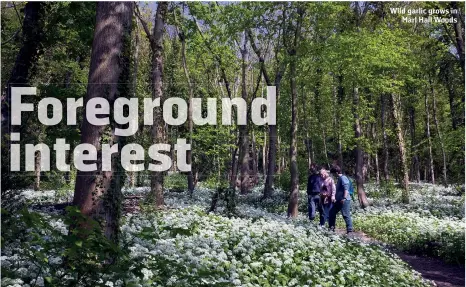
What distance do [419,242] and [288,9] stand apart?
404 inches

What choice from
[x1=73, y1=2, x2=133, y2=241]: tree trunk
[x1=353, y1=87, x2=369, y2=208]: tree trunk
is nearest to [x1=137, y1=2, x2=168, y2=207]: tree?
[x1=73, y1=2, x2=133, y2=241]: tree trunk

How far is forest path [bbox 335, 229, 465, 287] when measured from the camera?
405 inches

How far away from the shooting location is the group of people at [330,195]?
44.3 ft

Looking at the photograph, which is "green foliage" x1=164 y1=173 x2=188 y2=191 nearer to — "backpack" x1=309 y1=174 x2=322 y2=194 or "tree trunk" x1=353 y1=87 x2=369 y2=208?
"tree trunk" x1=353 y1=87 x2=369 y2=208

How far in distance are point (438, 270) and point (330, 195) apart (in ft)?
14.6

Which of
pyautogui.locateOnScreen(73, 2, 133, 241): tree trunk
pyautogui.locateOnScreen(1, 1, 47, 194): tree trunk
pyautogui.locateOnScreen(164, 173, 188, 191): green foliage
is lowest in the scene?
pyautogui.locateOnScreen(164, 173, 188, 191): green foliage

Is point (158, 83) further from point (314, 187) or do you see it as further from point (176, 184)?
point (176, 184)

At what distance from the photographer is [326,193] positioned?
581 inches

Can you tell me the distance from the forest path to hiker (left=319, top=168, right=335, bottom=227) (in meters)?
2.97

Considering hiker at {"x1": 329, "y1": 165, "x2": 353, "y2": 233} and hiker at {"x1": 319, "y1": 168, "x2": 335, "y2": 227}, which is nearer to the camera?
hiker at {"x1": 329, "y1": 165, "x2": 353, "y2": 233}

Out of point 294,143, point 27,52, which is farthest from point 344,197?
point 27,52

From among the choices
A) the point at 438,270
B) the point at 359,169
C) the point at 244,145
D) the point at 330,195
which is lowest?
the point at 438,270

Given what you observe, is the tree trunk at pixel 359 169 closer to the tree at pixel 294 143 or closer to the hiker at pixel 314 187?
the tree at pixel 294 143

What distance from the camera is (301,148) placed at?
53688 millimetres
